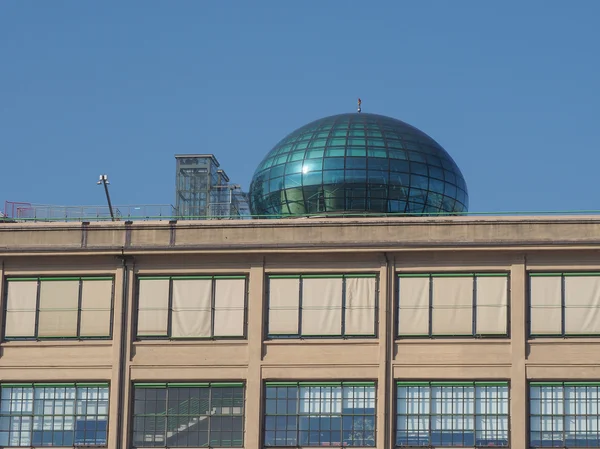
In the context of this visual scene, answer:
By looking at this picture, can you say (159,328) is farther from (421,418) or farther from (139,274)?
(421,418)

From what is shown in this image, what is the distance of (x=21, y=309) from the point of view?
54.3 meters

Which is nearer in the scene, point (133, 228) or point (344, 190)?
point (133, 228)

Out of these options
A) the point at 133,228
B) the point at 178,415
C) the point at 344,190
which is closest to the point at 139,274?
the point at 133,228

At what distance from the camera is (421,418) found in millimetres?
51656

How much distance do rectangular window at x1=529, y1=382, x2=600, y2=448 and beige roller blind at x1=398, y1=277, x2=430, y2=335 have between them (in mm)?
4863

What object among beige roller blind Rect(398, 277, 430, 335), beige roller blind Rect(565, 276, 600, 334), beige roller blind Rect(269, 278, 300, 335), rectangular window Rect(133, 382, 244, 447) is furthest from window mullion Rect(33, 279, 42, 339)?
beige roller blind Rect(565, 276, 600, 334)

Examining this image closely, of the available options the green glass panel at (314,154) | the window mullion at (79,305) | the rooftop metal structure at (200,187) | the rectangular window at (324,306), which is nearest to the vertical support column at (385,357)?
the rectangular window at (324,306)

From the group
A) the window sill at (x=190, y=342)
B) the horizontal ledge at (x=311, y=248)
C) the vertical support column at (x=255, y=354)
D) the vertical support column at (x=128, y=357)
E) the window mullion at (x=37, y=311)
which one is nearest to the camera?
the horizontal ledge at (x=311, y=248)

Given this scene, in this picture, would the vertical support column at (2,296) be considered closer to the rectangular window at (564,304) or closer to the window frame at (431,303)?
the window frame at (431,303)

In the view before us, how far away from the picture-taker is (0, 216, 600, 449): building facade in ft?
169

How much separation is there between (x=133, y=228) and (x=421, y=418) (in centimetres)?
1332

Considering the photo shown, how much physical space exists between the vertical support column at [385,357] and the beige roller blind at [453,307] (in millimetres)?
1696

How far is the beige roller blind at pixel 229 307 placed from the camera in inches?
2093

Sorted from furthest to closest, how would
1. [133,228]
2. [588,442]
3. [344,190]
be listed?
[344,190] < [133,228] < [588,442]
